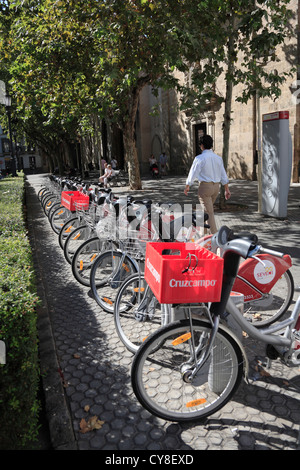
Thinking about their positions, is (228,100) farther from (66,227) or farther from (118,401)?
(118,401)

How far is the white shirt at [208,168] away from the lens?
6551 mm

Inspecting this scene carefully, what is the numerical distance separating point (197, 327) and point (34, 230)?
26.5 ft

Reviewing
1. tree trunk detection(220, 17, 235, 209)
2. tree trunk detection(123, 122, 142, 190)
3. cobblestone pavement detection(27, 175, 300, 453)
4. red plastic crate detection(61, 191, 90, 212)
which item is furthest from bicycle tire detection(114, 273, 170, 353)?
tree trunk detection(123, 122, 142, 190)

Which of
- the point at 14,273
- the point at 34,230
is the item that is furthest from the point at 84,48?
the point at 14,273

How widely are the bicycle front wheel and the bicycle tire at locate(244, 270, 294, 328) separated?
129cm

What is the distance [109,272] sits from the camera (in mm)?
4766

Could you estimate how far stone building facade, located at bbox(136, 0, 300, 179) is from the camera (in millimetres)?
16031

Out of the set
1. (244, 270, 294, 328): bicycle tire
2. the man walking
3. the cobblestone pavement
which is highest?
the man walking

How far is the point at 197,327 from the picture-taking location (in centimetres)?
264

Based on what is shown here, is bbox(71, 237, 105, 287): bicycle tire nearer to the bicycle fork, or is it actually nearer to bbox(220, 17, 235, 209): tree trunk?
the bicycle fork

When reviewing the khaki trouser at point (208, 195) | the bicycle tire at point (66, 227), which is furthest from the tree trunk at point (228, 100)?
the bicycle tire at point (66, 227)

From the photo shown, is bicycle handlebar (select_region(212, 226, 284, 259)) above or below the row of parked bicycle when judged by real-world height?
above

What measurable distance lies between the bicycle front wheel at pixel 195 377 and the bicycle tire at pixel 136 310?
0.72 m

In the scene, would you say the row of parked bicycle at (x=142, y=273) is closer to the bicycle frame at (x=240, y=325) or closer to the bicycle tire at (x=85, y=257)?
the bicycle tire at (x=85, y=257)
